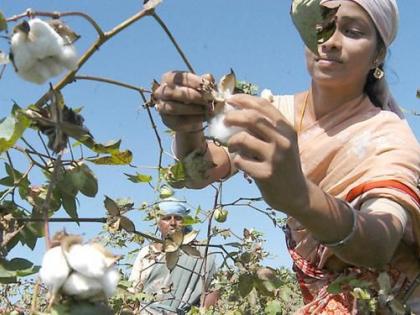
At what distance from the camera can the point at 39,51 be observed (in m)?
0.75

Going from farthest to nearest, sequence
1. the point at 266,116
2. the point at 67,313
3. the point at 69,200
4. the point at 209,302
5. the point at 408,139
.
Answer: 1. the point at 209,302
2. the point at 408,139
3. the point at 69,200
4. the point at 266,116
5. the point at 67,313

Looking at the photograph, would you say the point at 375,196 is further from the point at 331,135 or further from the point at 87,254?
the point at 87,254

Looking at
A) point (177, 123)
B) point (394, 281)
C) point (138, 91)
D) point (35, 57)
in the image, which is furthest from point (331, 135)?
point (35, 57)

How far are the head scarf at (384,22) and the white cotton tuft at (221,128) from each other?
0.49m

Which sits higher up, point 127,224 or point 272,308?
point 127,224

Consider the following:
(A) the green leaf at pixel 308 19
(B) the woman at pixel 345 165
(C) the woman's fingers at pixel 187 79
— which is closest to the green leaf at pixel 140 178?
(B) the woman at pixel 345 165

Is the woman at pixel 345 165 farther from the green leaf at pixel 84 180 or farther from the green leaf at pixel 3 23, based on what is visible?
the green leaf at pixel 3 23

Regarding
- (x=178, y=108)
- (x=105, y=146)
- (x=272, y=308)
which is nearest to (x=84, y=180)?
(x=105, y=146)

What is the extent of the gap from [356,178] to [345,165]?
46 mm

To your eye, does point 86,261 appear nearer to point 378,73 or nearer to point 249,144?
point 249,144

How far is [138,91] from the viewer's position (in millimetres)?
1040

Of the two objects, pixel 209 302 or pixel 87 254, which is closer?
pixel 87 254

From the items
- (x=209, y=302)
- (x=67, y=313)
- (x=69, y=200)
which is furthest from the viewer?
(x=209, y=302)

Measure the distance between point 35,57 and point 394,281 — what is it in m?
0.94
